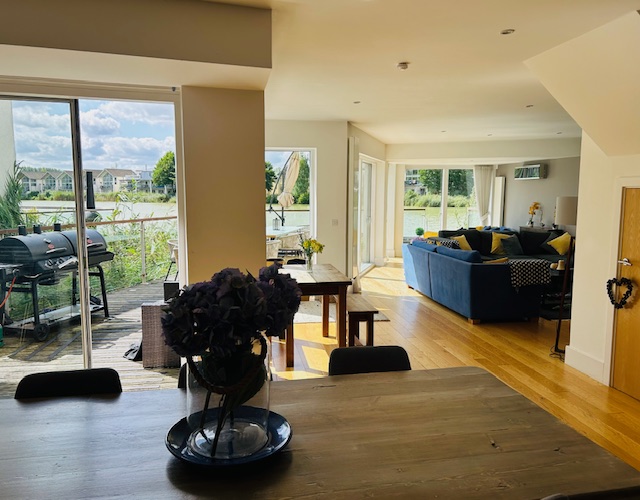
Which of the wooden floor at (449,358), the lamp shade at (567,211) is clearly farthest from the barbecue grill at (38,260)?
the lamp shade at (567,211)

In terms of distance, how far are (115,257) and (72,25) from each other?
6.00ft

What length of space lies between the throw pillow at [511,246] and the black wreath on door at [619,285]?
4.48 meters

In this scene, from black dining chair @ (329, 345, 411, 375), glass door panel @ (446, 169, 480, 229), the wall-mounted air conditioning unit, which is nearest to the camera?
black dining chair @ (329, 345, 411, 375)

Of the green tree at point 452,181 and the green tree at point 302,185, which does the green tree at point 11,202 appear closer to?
the green tree at point 302,185

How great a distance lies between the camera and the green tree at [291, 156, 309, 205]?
6547mm

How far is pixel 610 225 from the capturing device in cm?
368

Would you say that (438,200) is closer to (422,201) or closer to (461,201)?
(422,201)

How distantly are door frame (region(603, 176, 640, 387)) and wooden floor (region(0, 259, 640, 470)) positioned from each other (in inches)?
7.2

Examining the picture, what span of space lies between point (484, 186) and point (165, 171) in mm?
8646

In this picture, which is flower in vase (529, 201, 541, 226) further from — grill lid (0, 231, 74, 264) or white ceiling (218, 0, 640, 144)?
grill lid (0, 231, 74, 264)

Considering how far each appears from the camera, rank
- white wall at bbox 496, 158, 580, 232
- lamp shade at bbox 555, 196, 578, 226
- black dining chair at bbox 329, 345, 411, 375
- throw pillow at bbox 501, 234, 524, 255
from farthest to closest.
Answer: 1. white wall at bbox 496, 158, 580, 232
2. throw pillow at bbox 501, 234, 524, 255
3. lamp shade at bbox 555, 196, 578, 226
4. black dining chair at bbox 329, 345, 411, 375

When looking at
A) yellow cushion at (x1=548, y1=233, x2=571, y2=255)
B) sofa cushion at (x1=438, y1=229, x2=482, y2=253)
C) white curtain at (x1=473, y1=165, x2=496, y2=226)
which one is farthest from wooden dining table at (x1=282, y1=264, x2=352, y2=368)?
white curtain at (x1=473, y1=165, x2=496, y2=226)

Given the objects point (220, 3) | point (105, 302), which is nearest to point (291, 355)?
point (105, 302)

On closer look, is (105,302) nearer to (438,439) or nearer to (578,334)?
(438,439)
